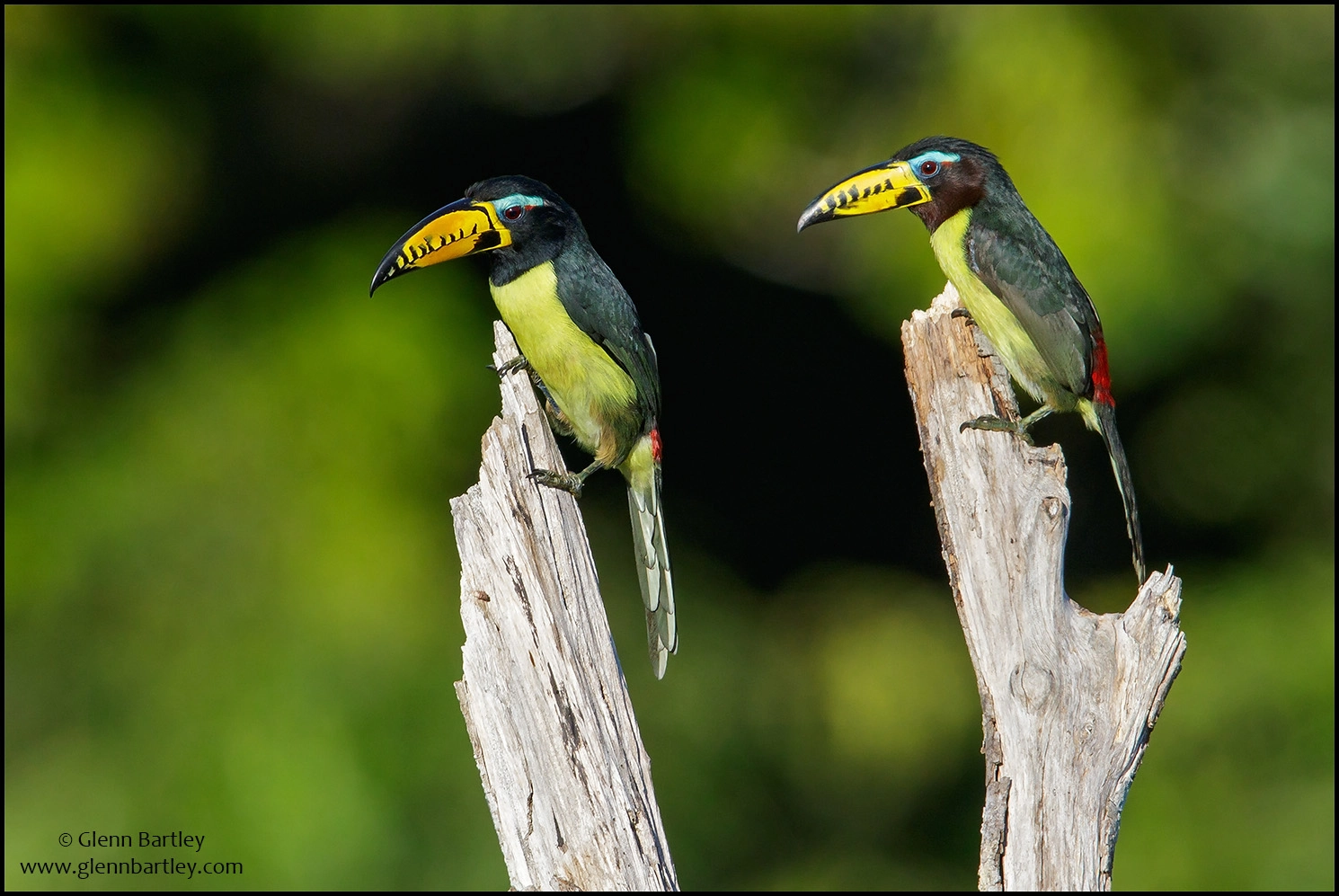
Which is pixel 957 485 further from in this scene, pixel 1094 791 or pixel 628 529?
pixel 628 529

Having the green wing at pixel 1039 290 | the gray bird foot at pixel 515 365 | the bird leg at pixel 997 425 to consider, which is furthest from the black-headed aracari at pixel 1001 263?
the gray bird foot at pixel 515 365

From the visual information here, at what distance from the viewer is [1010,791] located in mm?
3234

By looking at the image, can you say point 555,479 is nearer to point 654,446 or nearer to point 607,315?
point 607,315

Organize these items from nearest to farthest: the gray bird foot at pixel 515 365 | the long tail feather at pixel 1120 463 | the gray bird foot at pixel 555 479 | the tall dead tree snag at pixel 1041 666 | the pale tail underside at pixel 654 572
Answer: the tall dead tree snag at pixel 1041 666, the gray bird foot at pixel 555 479, the long tail feather at pixel 1120 463, the gray bird foot at pixel 515 365, the pale tail underside at pixel 654 572

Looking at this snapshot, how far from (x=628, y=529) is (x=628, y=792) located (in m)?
4.73

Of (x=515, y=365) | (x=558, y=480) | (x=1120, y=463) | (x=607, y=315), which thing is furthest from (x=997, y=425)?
(x=515, y=365)

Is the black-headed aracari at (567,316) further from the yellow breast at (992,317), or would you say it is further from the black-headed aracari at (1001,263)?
the yellow breast at (992,317)

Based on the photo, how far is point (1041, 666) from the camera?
3275 mm

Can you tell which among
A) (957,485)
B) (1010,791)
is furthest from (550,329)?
(1010,791)

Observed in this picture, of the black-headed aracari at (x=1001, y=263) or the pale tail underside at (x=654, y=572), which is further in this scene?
the pale tail underside at (x=654, y=572)

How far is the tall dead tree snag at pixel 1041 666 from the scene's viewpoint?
320cm

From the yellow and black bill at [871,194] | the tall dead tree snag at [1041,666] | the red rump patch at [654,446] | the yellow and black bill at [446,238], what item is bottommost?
the tall dead tree snag at [1041,666]

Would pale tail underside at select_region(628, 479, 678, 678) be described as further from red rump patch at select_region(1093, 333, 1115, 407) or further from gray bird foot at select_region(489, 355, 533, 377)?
red rump patch at select_region(1093, 333, 1115, 407)

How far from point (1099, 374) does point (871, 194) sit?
3.23ft
